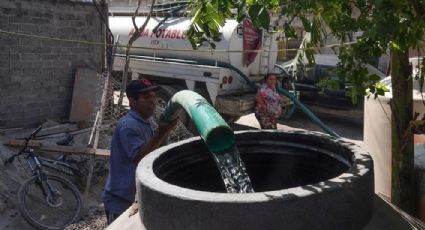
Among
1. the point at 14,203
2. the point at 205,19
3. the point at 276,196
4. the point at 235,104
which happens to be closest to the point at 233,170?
the point at 276,196

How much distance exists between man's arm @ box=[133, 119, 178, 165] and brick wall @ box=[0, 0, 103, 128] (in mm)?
5117

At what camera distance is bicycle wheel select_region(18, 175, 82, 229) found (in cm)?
562

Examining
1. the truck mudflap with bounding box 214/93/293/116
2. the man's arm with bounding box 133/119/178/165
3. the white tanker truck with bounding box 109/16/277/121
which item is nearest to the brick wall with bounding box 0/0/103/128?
the white tanker truck with bounding box 109/16/277/121

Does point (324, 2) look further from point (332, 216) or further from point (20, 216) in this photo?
point (20, 216)

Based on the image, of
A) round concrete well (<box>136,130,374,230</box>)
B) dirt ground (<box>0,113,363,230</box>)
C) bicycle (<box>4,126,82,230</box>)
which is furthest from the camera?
bicycle (<box>4,126,82,230</box>)

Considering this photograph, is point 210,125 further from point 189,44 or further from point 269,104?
point 189,44

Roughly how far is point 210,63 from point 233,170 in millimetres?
7466

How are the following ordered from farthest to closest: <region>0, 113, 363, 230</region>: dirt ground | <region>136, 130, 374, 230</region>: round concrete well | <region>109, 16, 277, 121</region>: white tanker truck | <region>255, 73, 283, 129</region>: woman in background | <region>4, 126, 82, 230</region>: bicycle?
<region>109, 16, 277, 121</region>: white tanker truck → <region>255, 73, 283, 129</region>: woman in background → <region>4, 126, 82, 230</region>: bicycle → <region>0, 113, 363, 230</region>: dirt ground → <region>136, 130, 374, 230</region>: round concrete well

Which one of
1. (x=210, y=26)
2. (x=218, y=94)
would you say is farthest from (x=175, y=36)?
(x=210, y=26)

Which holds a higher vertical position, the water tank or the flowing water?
the water tank

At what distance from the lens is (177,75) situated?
1001 cm

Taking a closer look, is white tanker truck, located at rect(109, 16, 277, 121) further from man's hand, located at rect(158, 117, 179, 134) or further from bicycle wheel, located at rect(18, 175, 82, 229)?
man's hand, located at rect(158, 117, 179, 134)

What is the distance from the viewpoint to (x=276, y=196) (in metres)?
1.65

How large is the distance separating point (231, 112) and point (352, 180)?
24.8ft
